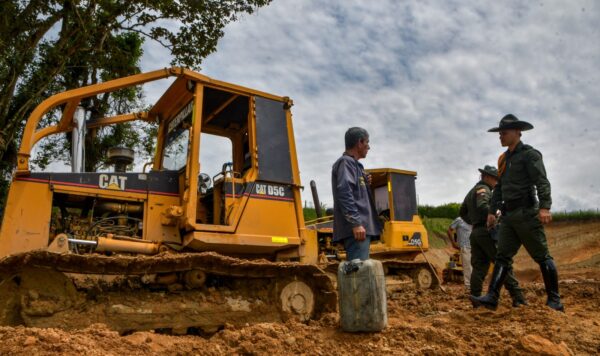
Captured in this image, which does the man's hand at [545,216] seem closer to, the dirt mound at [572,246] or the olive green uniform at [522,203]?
the olive green uniform at [522,203]

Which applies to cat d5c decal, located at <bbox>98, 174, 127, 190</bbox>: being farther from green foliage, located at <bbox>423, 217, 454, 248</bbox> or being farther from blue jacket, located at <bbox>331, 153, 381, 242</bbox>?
green foliage, located at <bbox>423, 217, 454, 248</bbox>

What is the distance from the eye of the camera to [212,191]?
5.87 m

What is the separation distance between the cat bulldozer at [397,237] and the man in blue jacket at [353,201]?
16.9 feet

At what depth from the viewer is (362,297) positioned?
12.5 ft

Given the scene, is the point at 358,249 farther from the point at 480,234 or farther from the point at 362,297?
the point at 480,234

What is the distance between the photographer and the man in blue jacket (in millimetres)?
4160

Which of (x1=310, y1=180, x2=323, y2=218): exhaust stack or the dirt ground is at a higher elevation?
(x1=310, y1=180, x2=323, y2=218): exhaust stack

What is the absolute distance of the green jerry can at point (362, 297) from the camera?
378 cm

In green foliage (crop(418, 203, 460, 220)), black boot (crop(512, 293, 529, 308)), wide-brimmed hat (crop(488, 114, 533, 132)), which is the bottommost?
black boot (crop(512, 293, 529, 308))

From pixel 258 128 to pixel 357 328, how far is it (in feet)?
9.24

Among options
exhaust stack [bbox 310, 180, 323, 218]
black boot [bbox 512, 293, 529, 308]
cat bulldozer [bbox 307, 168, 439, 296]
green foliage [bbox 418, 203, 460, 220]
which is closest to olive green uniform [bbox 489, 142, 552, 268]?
black boot [bbox 512, 293, 529, 308]

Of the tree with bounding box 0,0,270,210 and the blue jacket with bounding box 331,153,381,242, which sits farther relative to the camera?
the tree with bounding box 0,0,270,210

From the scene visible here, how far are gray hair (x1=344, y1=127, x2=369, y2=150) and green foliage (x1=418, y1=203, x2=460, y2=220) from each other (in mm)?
22983

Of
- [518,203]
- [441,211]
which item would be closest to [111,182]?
[518,203]
